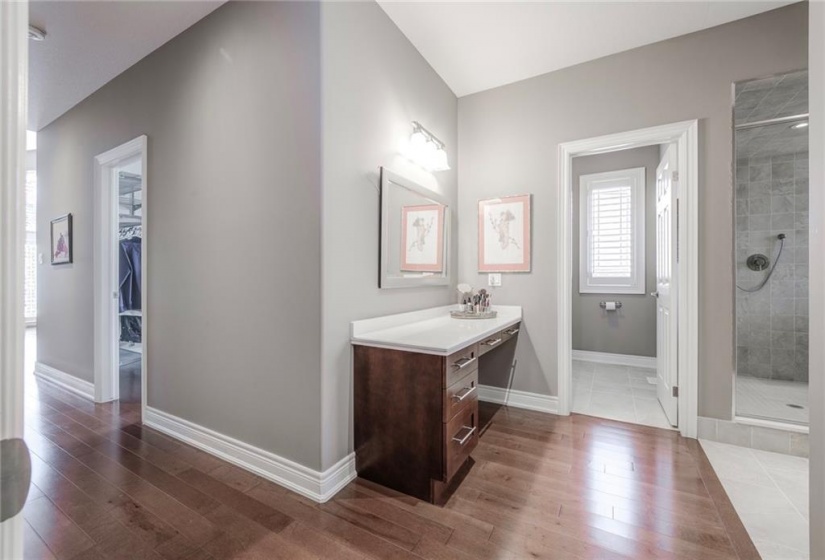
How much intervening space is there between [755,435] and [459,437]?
205 cm

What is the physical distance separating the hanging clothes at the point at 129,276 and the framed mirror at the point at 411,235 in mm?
4238

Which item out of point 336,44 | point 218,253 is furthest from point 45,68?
point 336,44

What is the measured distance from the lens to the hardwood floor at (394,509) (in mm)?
1550

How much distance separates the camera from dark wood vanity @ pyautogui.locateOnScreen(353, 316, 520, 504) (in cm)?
183

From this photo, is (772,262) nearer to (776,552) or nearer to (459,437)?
(776,552)

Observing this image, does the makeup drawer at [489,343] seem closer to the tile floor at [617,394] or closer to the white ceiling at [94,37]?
the tile floor at [617,394]

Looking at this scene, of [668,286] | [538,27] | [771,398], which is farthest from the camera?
[771,398]

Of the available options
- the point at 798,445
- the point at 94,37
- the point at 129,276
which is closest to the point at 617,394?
the point at 798,445

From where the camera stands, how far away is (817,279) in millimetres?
985

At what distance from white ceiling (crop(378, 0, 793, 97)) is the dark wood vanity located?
6.96ft

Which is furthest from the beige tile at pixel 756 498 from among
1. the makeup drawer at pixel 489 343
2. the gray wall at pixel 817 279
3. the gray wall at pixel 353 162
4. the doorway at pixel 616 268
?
the gray wall at pixel 353 162

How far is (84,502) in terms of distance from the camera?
6.05 feet

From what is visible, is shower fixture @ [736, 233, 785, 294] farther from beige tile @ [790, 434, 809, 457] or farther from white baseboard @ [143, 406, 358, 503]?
white baseboard @ [143, 406, 358, 503]

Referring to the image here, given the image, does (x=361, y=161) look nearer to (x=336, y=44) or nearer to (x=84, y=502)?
(x=336, y=44)
